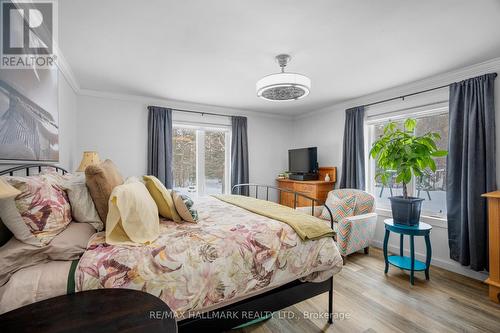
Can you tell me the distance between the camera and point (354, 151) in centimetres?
378

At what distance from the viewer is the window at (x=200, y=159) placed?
4191 mm

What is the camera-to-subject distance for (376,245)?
11.6 ft

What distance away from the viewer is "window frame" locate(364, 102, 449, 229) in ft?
9.57

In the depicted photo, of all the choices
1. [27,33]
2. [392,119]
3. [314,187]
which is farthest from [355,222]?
[27,33]

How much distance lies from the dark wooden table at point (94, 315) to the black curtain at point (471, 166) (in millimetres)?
3211

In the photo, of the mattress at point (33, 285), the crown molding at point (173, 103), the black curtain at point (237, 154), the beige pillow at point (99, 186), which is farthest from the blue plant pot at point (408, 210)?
the crown molding at point (173, 103)

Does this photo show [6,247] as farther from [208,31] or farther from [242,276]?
[208,31]

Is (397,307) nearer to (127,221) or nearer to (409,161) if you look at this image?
(409,161)

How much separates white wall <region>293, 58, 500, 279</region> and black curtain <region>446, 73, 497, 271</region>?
0.39ft

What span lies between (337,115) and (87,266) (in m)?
4.22

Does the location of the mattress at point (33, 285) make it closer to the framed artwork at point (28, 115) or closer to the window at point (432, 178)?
the framed artwork at point (28, 115)

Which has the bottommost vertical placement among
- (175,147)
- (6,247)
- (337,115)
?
(6,247)

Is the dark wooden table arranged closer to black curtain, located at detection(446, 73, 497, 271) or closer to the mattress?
the mattress

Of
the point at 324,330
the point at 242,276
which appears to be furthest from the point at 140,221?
the point at 324,330
